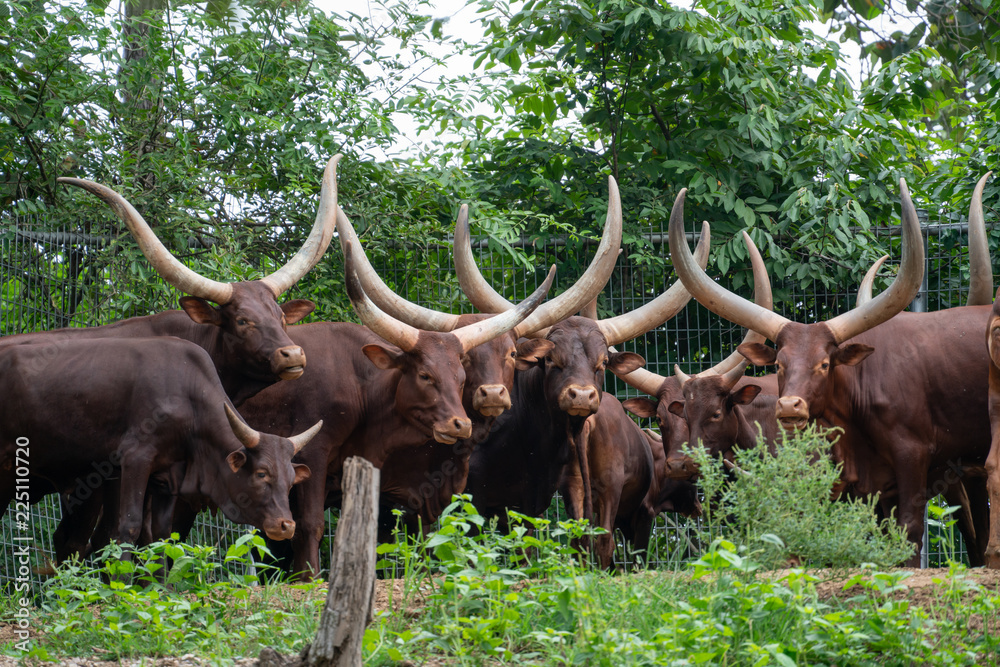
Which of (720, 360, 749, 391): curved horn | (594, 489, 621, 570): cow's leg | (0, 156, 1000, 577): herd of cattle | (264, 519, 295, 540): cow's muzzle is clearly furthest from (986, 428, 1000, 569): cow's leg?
(264, 519, 295, 540): cow's muzzle

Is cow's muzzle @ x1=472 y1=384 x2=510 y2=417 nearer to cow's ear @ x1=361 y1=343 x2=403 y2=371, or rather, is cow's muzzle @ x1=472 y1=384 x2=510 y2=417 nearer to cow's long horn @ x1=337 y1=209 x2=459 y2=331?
cow's ear @ x1=361 y1=343 x2=403 y2=371

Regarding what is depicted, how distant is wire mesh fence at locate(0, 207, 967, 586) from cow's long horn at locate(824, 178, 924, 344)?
157 centimetres

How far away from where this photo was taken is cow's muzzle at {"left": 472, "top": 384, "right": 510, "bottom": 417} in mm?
5715

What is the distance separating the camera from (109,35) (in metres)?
6.98

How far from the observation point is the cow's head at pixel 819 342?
5773mm

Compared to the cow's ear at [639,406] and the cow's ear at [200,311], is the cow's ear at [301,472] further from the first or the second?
the cow's ear at [639,406]

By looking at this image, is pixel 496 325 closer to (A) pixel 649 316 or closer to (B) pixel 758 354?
(A) pixel 649 316

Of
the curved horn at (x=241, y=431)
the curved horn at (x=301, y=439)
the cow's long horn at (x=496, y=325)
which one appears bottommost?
the curved horn at (x=301, y=439)

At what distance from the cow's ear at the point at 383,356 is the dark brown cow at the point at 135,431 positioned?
78cm

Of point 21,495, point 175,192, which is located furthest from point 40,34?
point 21,495

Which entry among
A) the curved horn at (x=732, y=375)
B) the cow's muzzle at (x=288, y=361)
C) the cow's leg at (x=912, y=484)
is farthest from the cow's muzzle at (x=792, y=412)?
the cow's muzzle at (x=288, y=361)

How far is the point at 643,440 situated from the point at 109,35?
447 cm

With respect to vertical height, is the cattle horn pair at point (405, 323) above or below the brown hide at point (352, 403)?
above

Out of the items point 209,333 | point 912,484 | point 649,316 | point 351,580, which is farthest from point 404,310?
point 351,580
